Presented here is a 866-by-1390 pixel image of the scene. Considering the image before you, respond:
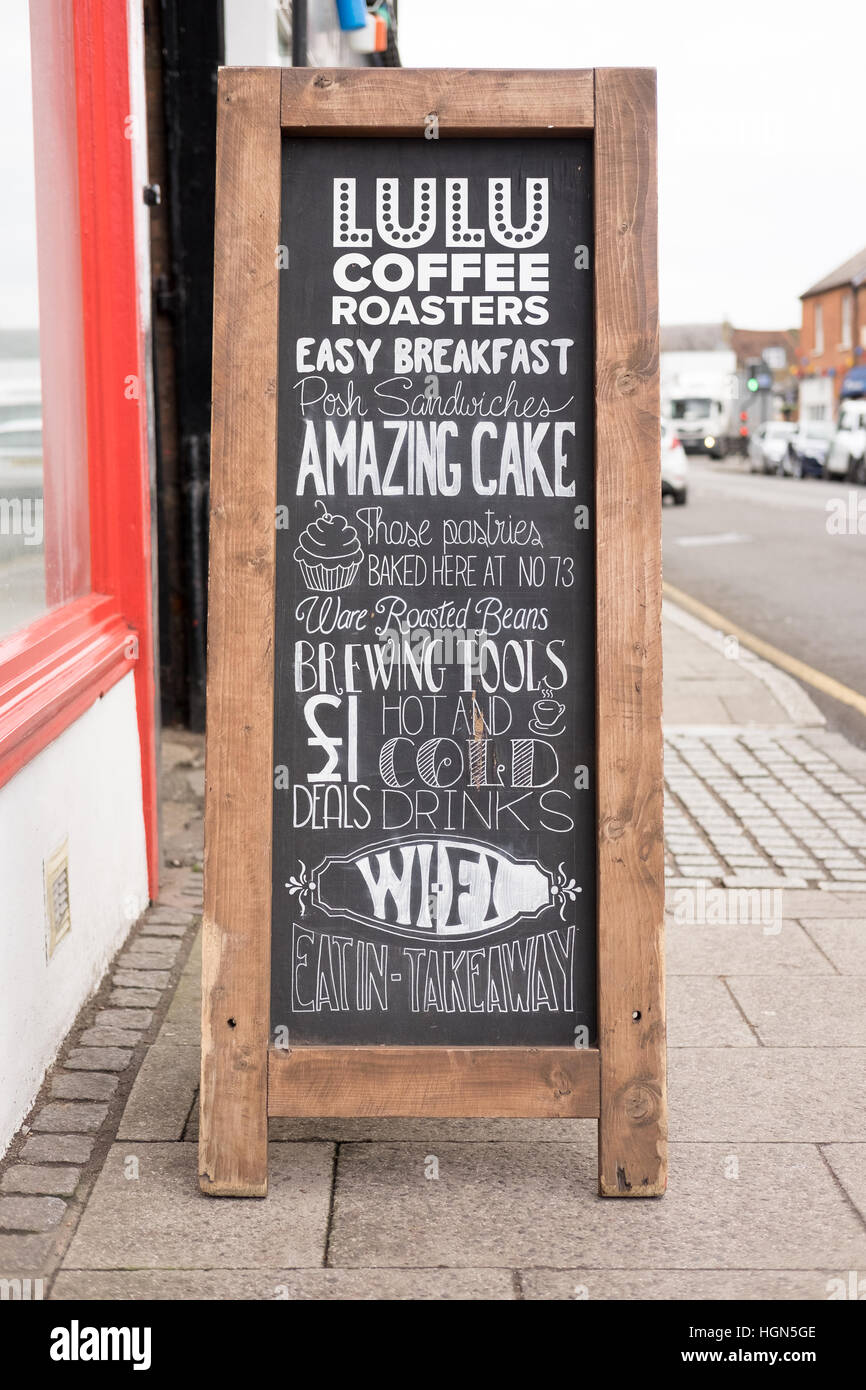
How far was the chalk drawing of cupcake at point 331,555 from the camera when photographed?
9.42 feet

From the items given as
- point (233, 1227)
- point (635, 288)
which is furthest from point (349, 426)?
point (233, 1227)

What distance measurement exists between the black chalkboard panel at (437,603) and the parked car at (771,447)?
41.1 m

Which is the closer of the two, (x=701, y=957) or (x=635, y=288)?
(x=635, y=288)

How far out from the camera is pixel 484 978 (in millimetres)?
2902

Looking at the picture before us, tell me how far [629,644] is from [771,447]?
4395cm

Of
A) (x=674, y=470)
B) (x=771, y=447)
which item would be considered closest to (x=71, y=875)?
(x=674, y=470)

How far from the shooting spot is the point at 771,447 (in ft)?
148

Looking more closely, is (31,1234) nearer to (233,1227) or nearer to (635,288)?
(233,1227)

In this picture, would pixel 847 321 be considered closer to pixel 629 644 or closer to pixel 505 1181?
pixel 629 644

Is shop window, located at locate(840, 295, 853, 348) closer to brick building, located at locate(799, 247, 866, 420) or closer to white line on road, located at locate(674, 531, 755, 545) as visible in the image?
brick building, located at locate(799, 247, 866, 420)

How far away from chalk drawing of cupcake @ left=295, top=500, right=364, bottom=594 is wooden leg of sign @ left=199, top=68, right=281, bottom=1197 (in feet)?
0.30

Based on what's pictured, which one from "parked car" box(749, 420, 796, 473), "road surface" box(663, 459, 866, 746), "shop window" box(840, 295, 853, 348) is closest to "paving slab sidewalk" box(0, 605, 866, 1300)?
"road surface" box(663, 459, 866, 746)

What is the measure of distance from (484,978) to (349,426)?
1117mm
